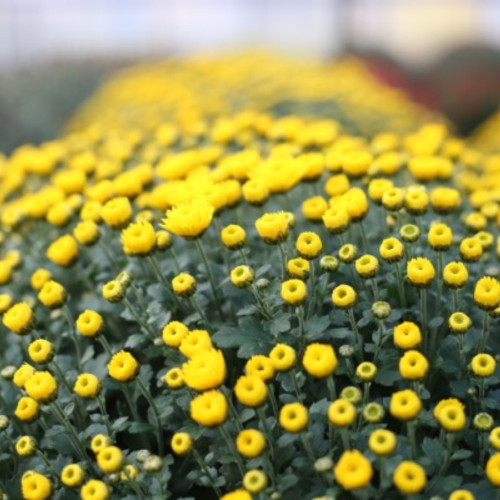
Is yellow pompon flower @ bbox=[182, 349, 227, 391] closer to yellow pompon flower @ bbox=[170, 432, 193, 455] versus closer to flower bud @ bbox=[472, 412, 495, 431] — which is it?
yellow pompon flower @ bbox=[170, 432, 193, 455]

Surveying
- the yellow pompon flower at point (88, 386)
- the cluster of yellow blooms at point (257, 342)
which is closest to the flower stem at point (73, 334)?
the cluster of yellow blooms at point (257, 342)

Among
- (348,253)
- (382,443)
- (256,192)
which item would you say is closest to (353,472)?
(382,443)

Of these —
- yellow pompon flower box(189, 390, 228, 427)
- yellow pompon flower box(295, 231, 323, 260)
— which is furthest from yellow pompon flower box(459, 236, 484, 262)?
yellow pompon flower box(189, 390, 228, 427)

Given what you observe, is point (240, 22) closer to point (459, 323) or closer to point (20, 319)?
point (20, 319)

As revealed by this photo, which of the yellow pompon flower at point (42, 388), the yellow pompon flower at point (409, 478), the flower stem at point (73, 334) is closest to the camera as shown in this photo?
the yellow pompon flower at point (409, 478)

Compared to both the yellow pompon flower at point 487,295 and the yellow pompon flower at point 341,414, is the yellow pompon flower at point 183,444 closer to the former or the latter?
the yellow pompon flower at point 341,414

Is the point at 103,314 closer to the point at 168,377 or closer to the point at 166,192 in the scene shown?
the point at 166,192
